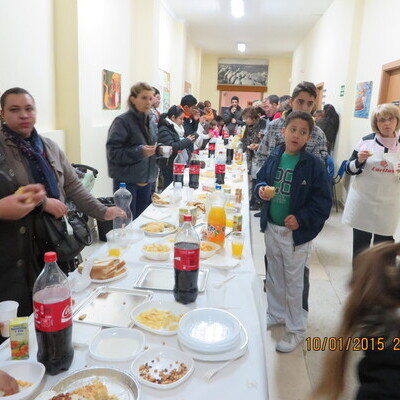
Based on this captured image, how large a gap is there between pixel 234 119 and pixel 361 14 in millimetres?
3640

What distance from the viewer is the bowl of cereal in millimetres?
1753

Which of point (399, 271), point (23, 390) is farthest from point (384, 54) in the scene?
point (23, 390)

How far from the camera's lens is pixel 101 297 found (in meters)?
1.39

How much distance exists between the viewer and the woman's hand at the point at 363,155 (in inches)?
115

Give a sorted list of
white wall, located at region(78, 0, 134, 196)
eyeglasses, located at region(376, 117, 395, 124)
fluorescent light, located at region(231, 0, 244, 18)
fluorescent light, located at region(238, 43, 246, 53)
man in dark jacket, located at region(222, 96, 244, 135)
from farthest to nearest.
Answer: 1. fluorescent light, located at region(238, 43, 246, 53)
2. man in dark jacket, located at region(222, 96, 244, 135)
3. fluorescent light, located at region(231, 0, 244, 18)
4. white wall, located at region(78, 0, 134, 196)
5. eyeglasses, located at region(376, 117, 395, 124)

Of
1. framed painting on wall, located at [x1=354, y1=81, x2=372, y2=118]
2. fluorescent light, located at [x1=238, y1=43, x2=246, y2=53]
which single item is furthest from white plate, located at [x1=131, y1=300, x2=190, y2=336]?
fluorescent light, located at [x1=238, y1=43, x2=246, y2=53]

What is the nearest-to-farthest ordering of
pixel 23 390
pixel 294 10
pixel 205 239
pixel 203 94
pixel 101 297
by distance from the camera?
pixel 23 390
pixel 101 297
pixel 205 239
pixel 294 10
pixel 203 94

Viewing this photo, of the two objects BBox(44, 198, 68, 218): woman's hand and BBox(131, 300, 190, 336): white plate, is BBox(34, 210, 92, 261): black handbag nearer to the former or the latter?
BBox(44, 198, 68, 218): woman's hand

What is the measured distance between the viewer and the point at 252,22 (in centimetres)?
917

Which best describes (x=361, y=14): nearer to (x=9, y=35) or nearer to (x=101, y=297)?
(x=9, y=35)

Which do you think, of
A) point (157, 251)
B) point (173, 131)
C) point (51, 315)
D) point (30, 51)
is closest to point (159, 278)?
point (157, 251)

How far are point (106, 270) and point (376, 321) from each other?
1080mm

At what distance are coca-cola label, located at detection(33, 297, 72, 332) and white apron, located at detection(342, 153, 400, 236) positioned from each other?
272 centimetres

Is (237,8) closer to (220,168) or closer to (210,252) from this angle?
(220,168)
